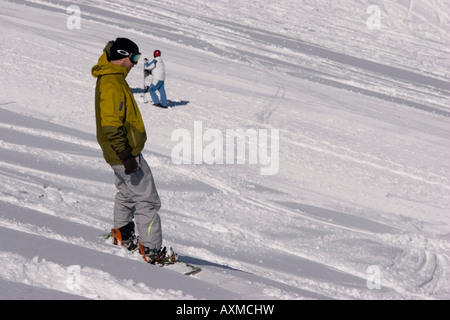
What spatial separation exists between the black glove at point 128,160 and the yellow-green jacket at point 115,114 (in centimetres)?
3

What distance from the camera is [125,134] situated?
4164mm

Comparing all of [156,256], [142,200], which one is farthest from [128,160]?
[156,256]

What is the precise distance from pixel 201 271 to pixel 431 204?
19.8 ft

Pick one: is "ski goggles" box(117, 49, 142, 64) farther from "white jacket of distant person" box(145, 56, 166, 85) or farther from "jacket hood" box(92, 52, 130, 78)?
"white jacket of distant person" box(145, 56, 166, 85)

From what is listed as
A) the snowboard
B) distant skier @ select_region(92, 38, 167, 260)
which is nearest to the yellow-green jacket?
distant skier @ select_region(92, 38, 167, 260)

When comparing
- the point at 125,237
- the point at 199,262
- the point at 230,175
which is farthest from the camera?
the point at 230,175

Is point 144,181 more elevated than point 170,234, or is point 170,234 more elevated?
point 144,181

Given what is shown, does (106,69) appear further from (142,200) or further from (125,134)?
(142,200)

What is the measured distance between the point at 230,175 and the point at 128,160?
457 centimetres

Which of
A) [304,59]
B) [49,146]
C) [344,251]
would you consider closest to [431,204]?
[344,251]

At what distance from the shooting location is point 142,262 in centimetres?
434

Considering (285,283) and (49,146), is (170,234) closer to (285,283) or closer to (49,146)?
(285,283)

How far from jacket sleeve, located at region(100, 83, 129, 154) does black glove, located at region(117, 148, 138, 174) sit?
0.03 meters

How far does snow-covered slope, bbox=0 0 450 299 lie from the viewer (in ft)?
14.0
